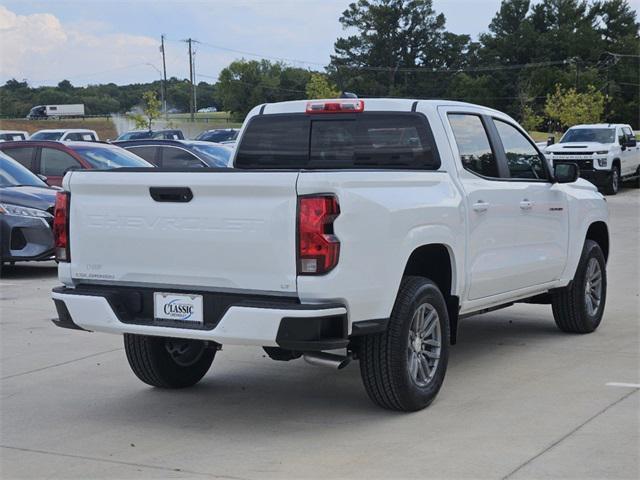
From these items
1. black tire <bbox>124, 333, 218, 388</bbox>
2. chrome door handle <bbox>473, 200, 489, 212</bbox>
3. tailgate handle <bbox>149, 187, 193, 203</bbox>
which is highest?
tailgate handle <bbox>149, 187, 193, 203</bbox>

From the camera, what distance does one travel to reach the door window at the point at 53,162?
16578 millimetres

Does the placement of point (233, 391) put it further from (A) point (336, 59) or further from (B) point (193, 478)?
(A) point (336, 59)

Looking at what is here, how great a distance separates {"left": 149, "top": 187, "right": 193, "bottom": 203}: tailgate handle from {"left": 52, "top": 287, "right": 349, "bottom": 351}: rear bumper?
0.56 metres

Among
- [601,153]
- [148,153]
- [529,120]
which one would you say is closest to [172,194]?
[148,153]

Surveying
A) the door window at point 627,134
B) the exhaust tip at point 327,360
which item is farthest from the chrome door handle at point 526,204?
the door window at point 627,134

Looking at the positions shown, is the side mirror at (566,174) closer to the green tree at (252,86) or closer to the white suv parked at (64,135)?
the white suv parked at (64,135)

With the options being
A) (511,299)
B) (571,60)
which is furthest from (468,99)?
(511,299)

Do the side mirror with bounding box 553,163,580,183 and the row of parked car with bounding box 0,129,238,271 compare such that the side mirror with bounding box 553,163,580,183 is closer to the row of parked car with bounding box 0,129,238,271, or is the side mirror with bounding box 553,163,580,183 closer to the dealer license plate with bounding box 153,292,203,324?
the row of parked car with bounding box 0,129,238,271

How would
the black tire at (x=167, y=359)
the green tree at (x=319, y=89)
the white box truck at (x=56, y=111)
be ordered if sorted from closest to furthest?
the black tire at (x=167, y=359)
the green tree at (x=319, y=89)
the white box truck at (x=56, y=111)

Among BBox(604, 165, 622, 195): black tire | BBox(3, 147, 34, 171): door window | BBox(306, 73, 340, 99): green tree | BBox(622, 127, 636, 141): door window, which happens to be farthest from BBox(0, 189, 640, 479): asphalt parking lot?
BBox(306, 73, 340, 99): green tree

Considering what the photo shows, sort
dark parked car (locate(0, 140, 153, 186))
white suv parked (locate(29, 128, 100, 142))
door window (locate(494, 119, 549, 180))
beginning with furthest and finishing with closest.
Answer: white suv parked (locate(29, 128, 100, 142)) → dark parked car (locate(0, 140, 153, 186)) → door window (locate(494, 119, 549, 180))

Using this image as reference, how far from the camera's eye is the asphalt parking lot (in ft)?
18.3

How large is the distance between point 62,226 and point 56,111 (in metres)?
104

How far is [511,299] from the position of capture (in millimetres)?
8141
